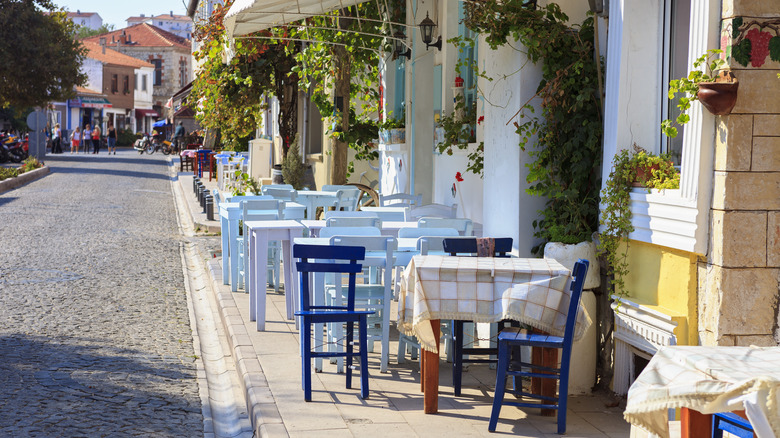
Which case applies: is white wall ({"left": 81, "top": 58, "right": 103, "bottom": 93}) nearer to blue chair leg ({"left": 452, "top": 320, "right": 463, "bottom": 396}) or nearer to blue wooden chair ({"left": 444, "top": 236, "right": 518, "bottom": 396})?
blue wooden chair ({"left": 444, "top": 236, "right": 518, "bottom": 396})

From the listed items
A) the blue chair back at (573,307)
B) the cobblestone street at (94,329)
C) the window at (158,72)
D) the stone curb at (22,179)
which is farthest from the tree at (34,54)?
the window at (158,72)

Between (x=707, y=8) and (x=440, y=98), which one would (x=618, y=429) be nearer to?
(x=707, y=8)

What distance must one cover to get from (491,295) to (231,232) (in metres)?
5.08

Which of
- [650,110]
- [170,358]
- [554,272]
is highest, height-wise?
[650,110]

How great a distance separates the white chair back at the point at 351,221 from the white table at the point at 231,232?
189 centimetres

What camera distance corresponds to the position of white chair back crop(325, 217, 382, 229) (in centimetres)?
768

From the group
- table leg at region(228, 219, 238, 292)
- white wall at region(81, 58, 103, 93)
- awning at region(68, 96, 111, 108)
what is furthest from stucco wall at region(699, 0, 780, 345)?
white wall at region(81, 58, 103, 93)

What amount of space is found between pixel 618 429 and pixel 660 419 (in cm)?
222

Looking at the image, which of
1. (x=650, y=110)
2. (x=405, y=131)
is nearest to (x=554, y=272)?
(x=650, y=110)

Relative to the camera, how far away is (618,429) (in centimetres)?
508

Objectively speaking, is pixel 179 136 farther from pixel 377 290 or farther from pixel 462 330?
pixel 462 330

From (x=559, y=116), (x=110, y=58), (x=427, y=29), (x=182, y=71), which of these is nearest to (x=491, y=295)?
(x=559, y=116)

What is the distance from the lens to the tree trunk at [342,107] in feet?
41.9

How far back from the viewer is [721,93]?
14.8 feet
